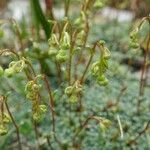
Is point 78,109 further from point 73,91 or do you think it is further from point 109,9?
point 109,9

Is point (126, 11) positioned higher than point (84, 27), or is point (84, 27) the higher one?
point (84, 27)

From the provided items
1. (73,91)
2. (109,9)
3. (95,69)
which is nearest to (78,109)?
(73,91)

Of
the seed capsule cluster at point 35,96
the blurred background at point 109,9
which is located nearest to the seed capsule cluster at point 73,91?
the seed capsule cluster at point 35,96

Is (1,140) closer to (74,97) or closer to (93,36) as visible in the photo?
(74,97)

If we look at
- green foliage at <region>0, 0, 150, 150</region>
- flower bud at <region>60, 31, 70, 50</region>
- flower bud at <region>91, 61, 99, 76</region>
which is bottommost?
green foliage at <region>0, 0, 150, 150</region>

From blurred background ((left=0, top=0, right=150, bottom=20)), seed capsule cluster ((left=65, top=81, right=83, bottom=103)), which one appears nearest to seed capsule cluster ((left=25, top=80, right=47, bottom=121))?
seed capsule cluster ((left=65, top=81, right=83, bottom=103))

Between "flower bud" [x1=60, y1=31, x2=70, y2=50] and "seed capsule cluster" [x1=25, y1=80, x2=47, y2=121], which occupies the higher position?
"flower bud" [x1=60, y1=31, x2=70, y2=50]

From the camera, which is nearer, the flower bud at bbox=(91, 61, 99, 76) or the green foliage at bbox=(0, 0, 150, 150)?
the flower bud at bbox=(91, 61, 99, 76)

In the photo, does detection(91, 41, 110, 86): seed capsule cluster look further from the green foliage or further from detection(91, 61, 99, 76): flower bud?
the green foliage

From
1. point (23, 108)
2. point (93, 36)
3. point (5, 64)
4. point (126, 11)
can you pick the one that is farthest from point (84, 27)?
point (126, 11)
